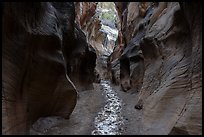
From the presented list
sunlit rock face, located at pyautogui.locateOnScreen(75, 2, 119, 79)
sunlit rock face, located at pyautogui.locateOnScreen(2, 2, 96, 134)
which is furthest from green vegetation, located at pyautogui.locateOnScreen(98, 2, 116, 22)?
sunlit rock face, located at pyautogui.locateOnScreen(2, 2, 96, 134)

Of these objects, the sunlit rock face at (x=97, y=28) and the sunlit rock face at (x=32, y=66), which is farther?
the sunlit rock face at (x=97, y=28)

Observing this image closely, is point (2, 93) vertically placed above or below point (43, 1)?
below

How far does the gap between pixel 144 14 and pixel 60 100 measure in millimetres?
10368

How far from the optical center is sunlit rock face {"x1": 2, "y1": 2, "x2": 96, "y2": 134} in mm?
6570

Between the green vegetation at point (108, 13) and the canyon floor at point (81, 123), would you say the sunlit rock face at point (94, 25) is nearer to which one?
the green vegetation at point (108, 13)

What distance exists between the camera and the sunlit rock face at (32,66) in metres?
6.57

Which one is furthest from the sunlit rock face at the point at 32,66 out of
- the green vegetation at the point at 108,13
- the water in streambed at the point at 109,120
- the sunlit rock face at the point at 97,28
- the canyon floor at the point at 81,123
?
the green vegetation at the point at 108,13

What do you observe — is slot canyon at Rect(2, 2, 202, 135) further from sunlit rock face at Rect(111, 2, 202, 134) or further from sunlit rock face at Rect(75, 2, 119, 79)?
→ sunlit rock face at Rect(75, 2, 119, 79)

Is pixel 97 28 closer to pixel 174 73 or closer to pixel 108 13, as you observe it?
pixel 108 13

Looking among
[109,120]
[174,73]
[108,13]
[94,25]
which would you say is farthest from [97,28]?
[174,73]

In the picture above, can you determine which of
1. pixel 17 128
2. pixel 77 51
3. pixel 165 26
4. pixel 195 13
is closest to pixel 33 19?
pixel 17 128

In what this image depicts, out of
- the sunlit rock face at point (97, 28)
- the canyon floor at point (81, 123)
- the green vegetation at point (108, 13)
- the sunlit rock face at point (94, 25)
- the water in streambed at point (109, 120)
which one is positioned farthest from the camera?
the green vegetation at point (108, 13)

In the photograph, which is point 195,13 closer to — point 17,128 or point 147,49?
point 147,49

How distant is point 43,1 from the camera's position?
349 inches
